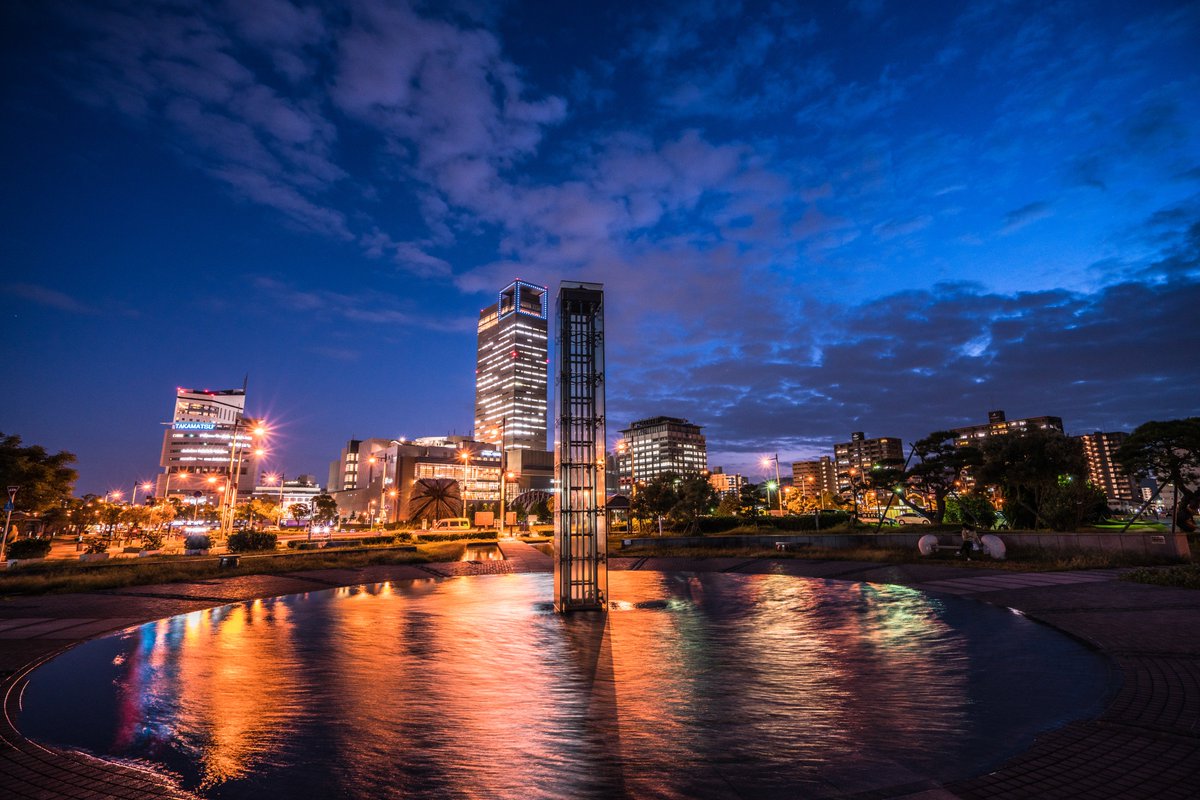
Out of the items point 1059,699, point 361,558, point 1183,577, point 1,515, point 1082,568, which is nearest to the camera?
point 1059,699

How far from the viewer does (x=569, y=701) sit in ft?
26.2

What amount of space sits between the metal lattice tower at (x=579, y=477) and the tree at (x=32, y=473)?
138ft

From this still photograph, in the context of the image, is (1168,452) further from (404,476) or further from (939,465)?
(404,476)

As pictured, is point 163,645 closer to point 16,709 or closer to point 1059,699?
point 16,709

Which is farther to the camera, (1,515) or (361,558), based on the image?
(1,515)

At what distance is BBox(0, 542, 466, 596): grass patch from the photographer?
64.1 feet

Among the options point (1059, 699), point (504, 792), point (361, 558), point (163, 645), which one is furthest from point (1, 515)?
point (1059, 699)

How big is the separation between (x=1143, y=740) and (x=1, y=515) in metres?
76.4

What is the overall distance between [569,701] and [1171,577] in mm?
19316

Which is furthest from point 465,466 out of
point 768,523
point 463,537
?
point 768,523

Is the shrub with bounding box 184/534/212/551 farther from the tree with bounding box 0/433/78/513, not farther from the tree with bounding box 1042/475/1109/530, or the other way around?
the tree with bounding box 1042/475/1109/530

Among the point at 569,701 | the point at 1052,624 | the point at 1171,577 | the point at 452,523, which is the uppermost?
the point at 452,523

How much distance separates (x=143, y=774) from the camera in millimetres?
5617

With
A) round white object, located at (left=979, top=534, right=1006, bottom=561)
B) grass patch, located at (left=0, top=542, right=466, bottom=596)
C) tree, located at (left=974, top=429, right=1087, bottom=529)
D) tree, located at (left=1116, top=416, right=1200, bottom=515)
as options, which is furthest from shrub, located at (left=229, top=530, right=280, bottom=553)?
tree, located at (left=1116, top=416, right=1200, bottom=515)
